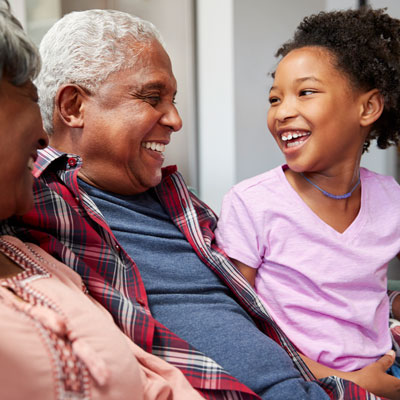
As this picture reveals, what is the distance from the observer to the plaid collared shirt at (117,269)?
3.70 feet

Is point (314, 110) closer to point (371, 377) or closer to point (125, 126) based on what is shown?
point (125, 126)

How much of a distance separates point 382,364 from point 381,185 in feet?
1.91

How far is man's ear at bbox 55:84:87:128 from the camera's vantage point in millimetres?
1453

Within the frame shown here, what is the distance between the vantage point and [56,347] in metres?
0.82

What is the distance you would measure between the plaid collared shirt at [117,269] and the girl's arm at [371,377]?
5 cm

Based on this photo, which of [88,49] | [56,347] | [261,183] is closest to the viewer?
[56,347]

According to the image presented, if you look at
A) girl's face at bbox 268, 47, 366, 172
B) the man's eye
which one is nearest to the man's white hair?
the man's eye

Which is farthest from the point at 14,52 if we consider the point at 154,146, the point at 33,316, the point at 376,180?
the point at 376,180

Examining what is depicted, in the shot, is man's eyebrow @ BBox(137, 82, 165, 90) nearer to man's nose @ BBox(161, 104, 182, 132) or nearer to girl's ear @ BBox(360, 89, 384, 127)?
man's nose @ BBox(161, 104, 182, 132)

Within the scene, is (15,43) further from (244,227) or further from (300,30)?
(300,30)

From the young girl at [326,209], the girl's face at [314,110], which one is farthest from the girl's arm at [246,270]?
the girl's face at [314,110]

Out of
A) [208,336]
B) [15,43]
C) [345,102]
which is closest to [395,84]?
[345,102]

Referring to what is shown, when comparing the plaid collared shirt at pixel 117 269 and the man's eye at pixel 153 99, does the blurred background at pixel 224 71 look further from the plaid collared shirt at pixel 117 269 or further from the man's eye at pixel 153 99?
the plaid collared shirt at pixel 117 269

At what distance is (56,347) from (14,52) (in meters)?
0.51
